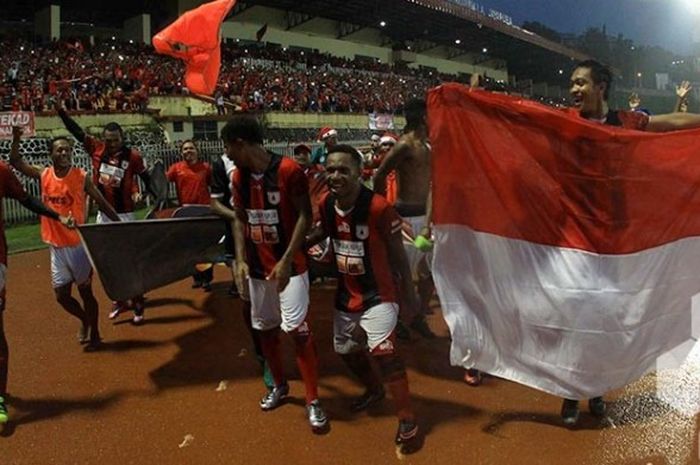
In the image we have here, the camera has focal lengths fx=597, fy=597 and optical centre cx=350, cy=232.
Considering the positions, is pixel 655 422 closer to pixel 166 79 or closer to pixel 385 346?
pixel 385 346

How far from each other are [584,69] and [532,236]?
4.14ft

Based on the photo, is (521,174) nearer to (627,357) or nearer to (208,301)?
(627,357)

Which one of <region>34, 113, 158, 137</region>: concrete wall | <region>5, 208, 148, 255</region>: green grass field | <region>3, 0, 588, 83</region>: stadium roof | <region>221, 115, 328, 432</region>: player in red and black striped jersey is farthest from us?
<region>3, 0, 588, 83</region>: stadium roof

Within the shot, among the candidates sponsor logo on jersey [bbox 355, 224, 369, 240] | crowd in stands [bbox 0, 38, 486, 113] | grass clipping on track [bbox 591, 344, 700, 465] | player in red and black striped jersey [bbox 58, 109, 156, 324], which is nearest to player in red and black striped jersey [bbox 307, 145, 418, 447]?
sponsor logo on jersey [bbox 355, 224, 369, 240]

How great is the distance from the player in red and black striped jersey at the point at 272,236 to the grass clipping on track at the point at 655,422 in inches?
75.5

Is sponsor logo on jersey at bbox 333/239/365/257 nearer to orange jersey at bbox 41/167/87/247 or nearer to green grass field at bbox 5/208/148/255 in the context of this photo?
orange jersey at bbox 41/167/87/247

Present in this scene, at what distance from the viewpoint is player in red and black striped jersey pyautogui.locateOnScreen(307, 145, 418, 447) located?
3807 mm

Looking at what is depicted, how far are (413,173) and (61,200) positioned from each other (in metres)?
3.36

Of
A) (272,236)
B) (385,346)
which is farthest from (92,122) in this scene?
(385,346)

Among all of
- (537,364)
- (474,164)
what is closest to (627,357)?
(537,364)

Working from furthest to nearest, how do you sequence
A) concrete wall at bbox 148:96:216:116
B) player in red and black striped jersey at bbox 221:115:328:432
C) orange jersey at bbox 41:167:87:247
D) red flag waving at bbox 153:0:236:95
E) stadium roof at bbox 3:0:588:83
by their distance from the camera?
stadium roof at bbox 3:0:588:83 → concrete wall at bbox 148:96:216:116 → red flag waving at bbox 153:0:236:95 → orange jersey at bbox 41:167:87:247 → player in red and black striped jersey at bbox 221:115:328:432

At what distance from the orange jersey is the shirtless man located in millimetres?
2904

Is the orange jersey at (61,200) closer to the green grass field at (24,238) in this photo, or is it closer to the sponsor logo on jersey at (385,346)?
the sponsor logo on jersey at (385,346)

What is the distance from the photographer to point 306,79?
33.0 metres
